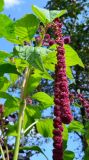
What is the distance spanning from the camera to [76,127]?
3045 mm

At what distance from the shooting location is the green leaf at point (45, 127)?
2.98 metres

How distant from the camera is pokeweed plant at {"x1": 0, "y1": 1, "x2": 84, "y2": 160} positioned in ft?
6.25

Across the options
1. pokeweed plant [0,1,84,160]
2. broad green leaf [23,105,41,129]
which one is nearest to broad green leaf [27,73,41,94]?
pokeweed plant [0,1,84,160]

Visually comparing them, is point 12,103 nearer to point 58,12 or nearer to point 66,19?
point 58,12

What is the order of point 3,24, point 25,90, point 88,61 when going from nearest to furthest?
point 3,24 < point 25,90 < point 88,61

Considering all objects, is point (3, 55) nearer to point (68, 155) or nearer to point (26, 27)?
point (26, 27)

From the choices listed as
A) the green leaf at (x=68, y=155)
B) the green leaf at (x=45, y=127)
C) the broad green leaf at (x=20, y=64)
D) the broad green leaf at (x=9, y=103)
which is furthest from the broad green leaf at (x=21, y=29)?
the green leaf at (x=68, y=155)

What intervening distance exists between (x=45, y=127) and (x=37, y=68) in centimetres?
99

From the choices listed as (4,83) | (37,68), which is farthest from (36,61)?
(4,83)

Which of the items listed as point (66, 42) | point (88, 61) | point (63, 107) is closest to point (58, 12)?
point (66, 42)

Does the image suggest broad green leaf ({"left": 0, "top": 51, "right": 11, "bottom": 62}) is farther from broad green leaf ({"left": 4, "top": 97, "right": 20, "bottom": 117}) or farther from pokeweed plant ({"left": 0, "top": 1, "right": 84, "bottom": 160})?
broad green leaf ({"left": 4, "top": 97, "right": 20, "bottom": 117})

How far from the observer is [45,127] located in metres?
3.00

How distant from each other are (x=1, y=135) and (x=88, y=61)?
24.3 metres

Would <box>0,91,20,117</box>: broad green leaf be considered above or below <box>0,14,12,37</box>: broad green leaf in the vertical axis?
below
